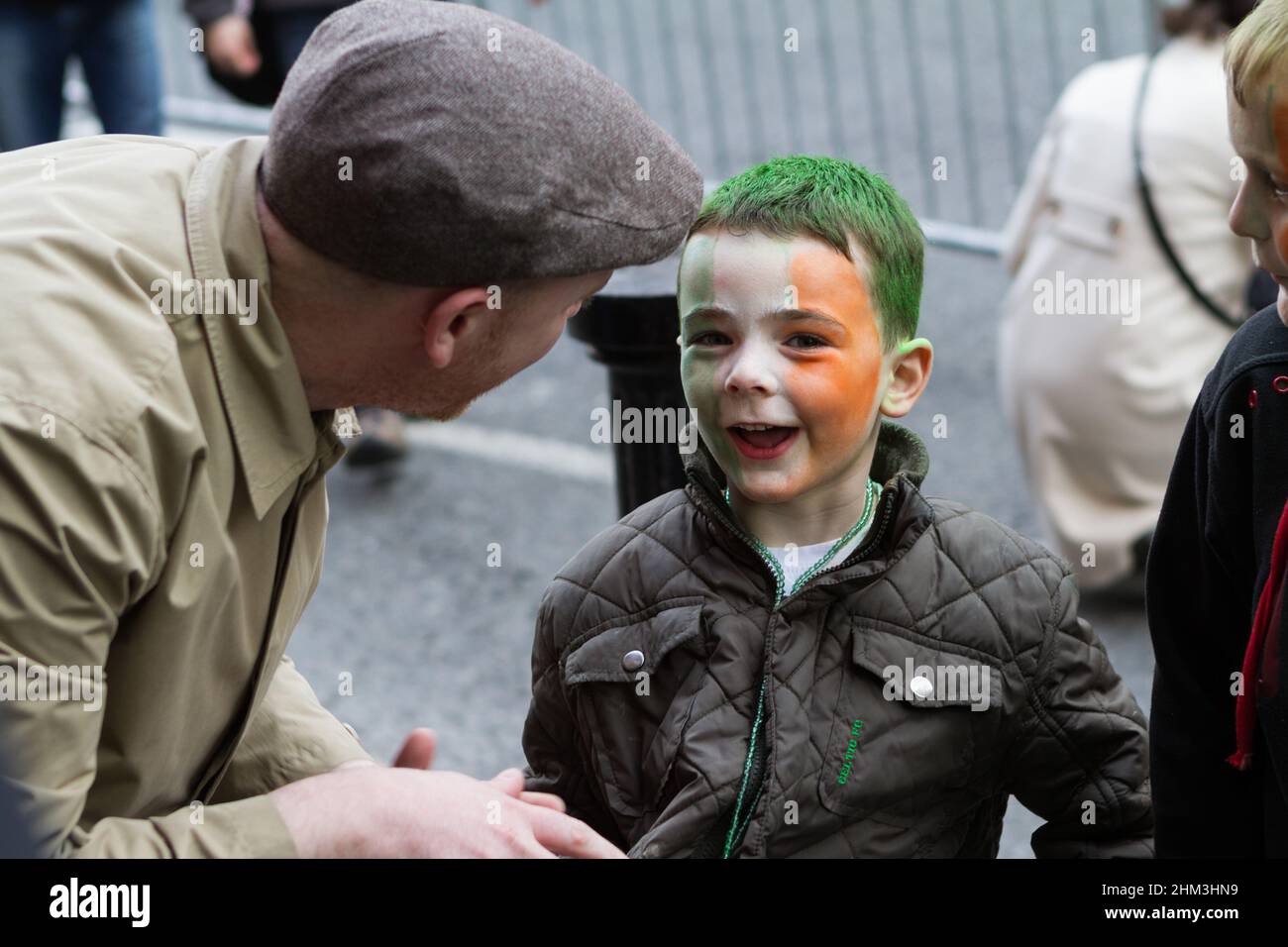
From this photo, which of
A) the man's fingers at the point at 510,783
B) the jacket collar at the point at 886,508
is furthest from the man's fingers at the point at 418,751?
the jacket collar at the point at 886,508

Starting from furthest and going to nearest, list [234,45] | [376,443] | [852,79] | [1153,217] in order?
[852,79] < [376,443] < [234,45] < [1153,217]

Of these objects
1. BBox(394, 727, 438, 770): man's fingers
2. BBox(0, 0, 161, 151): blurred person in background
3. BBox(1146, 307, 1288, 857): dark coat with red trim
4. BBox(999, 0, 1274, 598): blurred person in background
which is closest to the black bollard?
BBox(394, 727, 438, 770): man's fingers

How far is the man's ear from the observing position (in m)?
2.28

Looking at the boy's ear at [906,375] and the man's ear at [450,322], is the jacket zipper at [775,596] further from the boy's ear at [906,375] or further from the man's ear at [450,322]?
the man's ear at [450,322]

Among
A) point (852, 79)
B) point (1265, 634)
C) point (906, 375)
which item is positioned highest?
point (906, 375)

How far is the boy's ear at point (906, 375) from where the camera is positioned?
251 cm

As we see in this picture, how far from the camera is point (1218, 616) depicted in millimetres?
2344

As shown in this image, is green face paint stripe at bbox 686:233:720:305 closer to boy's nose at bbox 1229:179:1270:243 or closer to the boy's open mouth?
the boy's open mouth

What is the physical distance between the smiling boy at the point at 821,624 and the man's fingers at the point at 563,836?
5.4 inches

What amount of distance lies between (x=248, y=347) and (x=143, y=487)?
0.88ft

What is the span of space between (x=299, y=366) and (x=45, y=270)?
14.6 inches

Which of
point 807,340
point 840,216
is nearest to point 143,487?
point 807,340

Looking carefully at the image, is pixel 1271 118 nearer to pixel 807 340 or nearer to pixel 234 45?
pixel 807 340

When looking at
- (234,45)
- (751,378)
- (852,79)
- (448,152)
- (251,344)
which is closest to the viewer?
(448,152)
